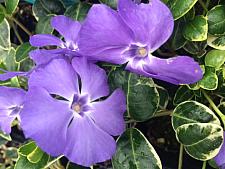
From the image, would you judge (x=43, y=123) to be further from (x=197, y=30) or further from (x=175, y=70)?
(x=197, y=30)

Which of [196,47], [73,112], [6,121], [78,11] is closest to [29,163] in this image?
[6,121]

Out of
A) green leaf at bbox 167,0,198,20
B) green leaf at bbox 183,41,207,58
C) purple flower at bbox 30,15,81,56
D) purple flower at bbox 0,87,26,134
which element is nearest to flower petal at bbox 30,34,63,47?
purple flower at bbox 30,15,81,56

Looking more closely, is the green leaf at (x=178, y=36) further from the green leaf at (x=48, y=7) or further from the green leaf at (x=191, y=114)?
the green leaf at (x=48, y=7)

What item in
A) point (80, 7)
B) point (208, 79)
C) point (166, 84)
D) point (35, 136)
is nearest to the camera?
point (35, 136)

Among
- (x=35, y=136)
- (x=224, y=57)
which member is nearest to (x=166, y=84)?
(x=224, y=57)

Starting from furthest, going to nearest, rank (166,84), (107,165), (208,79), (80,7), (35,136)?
(107,165)
(166,84)
(80,7)
(208,79)
(35,136)

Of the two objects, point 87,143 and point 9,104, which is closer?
point 87,143

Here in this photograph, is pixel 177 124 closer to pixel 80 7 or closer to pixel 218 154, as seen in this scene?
pixel 218 154
